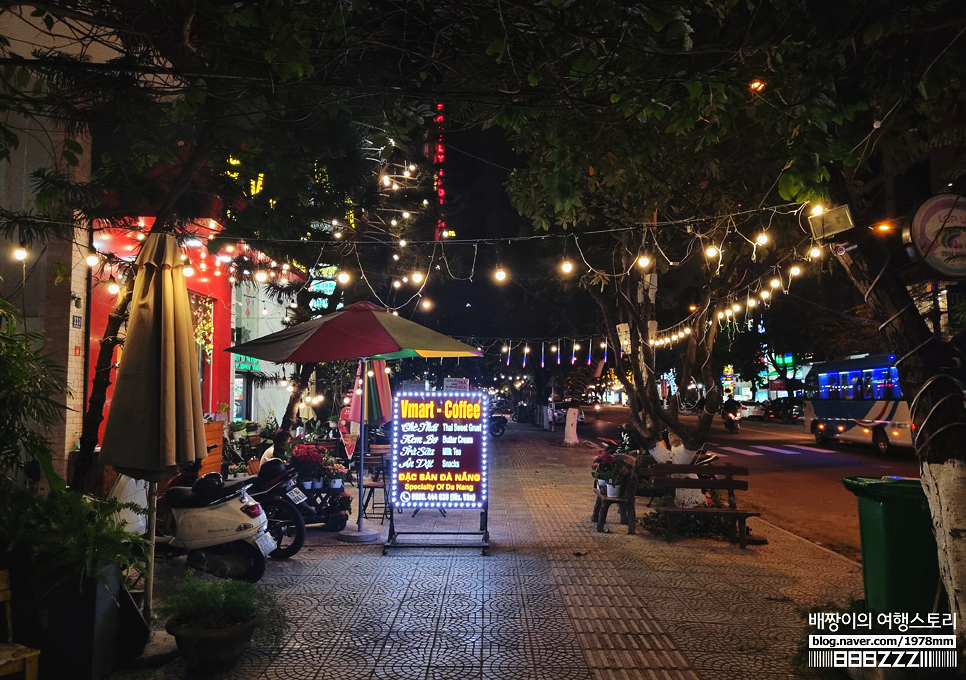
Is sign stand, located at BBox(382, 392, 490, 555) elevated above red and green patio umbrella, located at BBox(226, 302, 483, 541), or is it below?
below

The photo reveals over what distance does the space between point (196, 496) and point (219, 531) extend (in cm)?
45

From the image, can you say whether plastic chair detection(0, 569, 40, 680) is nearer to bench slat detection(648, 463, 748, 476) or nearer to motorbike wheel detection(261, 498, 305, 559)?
motorbike wheel detection(261, 498, 305, 559)

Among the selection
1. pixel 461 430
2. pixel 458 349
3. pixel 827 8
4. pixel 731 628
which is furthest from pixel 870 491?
pixel 458 349

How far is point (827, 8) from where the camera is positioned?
187 inches

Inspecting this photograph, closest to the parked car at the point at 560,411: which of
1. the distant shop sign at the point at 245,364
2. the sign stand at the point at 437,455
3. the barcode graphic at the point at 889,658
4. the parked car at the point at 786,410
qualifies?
the parked car at the point at 786,410

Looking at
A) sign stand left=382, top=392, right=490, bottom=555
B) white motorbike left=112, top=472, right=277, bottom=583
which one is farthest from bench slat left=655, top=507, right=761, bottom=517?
white motorbike left=112, top=472, right=277, bottom=583

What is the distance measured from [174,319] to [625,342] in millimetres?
8760

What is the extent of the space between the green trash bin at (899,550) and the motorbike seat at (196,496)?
575 centimetres

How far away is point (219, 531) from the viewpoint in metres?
6.50

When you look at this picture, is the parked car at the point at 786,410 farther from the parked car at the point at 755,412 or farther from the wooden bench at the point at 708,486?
the wooden bench at the point at 708,486

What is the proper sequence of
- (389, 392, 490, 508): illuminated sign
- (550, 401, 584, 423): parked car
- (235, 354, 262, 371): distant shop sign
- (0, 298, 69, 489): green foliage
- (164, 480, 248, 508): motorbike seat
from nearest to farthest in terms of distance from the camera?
(0, 298, 69, 489): green foliage → (164, 480, 248, 508): motorbike seat → (389, 392, 490, 508): illuminated sign → (235, 354, 262, 371): distant shop sign → (550, 401, 584, 423): parked car

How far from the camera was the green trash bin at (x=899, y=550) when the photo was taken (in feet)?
15.1

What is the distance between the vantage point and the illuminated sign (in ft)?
26.6

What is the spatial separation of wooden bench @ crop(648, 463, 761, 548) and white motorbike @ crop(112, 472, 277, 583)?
5153 millimetres
